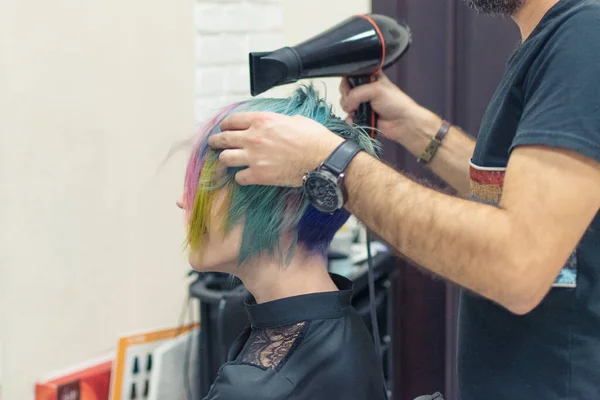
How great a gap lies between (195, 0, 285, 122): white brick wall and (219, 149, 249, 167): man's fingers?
958mm

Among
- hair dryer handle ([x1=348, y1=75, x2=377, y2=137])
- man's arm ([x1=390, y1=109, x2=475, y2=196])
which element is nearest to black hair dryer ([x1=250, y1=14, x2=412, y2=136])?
hair dryer handle ([x1=348, y1=75, x2=377, y2=137])

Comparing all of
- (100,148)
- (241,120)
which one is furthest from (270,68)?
(100,148)

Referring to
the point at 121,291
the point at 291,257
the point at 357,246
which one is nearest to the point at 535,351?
the point at 291,257

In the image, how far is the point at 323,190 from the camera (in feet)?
3.07

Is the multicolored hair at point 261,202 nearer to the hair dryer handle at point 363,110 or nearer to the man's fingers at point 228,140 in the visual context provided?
the man's fingers at point 228,140

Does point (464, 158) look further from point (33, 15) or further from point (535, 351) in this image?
point (33, 15)

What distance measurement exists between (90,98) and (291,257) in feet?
2.68

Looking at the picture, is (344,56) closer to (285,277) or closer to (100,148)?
(285,277)

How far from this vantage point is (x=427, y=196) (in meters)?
0.90

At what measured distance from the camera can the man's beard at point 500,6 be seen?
102 cm

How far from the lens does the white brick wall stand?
1.93 m

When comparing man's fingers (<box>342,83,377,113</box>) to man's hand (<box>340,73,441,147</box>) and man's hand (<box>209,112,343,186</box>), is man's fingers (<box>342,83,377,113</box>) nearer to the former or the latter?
man's hand (<box>340,73,441,147</box>)

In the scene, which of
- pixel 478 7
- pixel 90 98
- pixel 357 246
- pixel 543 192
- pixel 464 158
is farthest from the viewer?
pixel 357 246

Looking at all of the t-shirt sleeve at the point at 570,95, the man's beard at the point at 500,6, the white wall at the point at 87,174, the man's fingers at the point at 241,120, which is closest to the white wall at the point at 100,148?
the white wall at the point at 87,174
